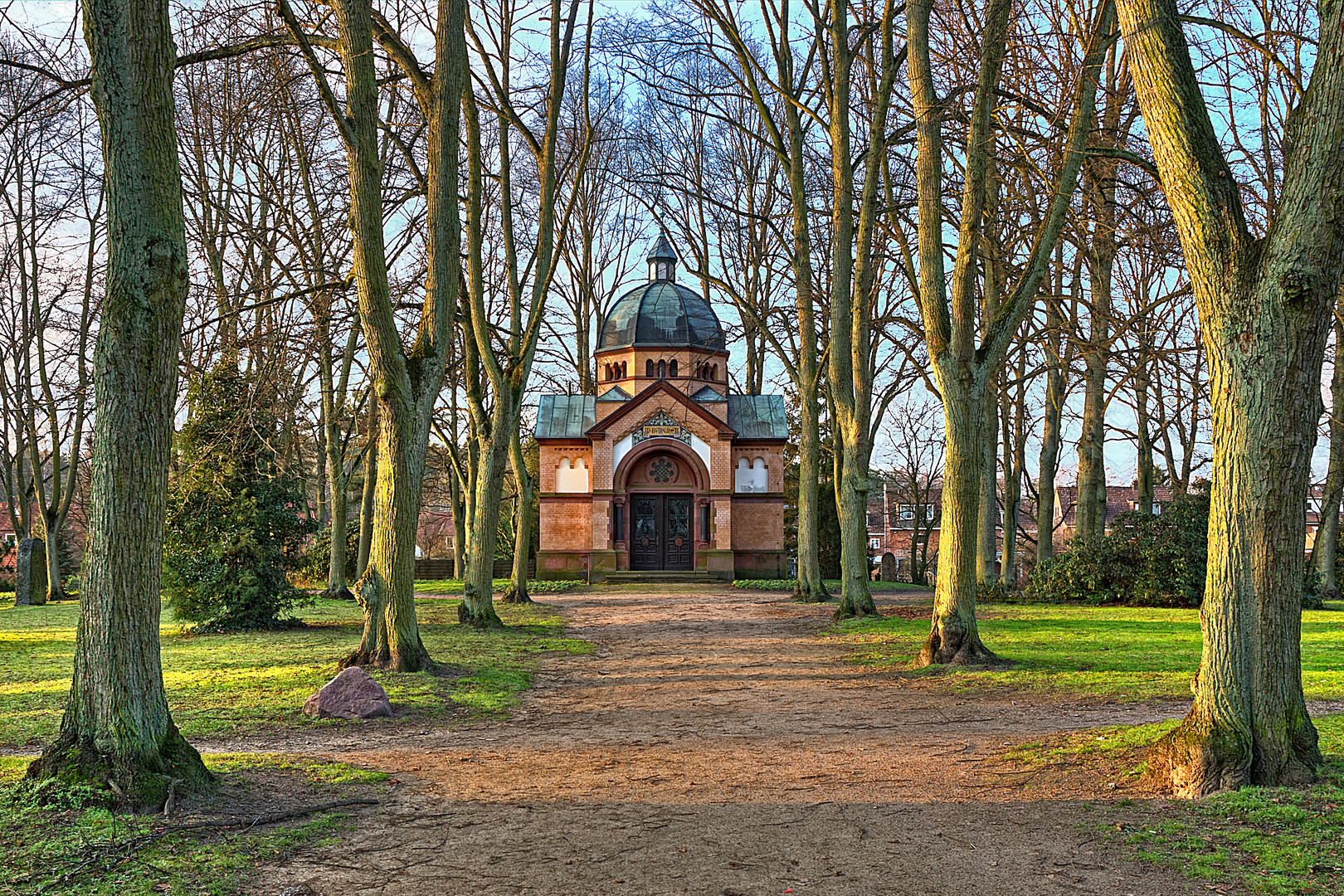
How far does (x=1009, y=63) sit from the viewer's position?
10.5 meters

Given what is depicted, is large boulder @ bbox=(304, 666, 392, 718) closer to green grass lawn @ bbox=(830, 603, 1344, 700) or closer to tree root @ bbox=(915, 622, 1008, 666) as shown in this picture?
green grass lawn @ bbox=(830, 603, 1344, 700)

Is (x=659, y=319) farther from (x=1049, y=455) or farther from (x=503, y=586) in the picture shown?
(x=1049, y=455)

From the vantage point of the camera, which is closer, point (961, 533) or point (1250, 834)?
point (1250, 834)

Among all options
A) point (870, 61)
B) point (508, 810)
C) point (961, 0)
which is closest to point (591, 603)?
point (870, 61)

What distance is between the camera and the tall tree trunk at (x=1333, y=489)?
20672mm

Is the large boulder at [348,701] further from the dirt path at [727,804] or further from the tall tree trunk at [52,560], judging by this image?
the tall tree trunk at [52,560]

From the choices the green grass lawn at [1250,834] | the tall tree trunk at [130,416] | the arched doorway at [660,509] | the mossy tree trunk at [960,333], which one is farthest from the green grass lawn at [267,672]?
the arched doorway at [660,509]

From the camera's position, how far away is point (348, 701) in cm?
872

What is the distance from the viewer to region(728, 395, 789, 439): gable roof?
3722 cm

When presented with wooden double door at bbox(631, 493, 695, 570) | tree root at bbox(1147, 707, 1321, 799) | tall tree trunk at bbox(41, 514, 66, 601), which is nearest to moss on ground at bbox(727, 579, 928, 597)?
wooden double door at bbox(631, 493, 695, 570)

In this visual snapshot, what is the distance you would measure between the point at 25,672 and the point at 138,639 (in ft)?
24.1

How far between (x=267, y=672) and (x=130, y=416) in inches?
257

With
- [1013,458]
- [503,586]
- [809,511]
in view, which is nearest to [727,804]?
[809,511]

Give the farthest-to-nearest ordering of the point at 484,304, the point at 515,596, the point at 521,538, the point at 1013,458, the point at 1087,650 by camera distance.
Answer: the point at 1013,458 → the point at 515,596 → the point at 521,538 → the point at 484,304 → the point at 1087,650
